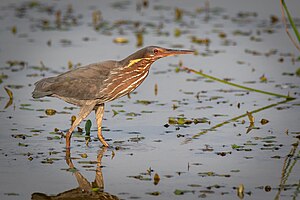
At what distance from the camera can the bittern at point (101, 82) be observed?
10945 millimetres

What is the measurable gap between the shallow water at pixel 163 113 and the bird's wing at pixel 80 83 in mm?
698

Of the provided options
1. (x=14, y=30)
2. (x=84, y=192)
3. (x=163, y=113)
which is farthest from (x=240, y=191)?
(x=14, y=30)

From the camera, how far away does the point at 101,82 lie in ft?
36.0

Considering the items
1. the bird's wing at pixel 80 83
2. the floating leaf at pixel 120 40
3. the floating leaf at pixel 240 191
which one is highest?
the floating leaf at pixel 120 40

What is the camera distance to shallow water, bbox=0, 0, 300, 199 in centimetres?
926

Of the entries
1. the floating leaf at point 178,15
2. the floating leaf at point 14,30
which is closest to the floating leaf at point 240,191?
the floating leaf at point 14,30

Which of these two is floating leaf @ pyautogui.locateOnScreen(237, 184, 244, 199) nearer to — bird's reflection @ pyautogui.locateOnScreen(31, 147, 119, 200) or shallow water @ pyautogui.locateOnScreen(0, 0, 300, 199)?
shallow water @ pyautogui.locateOnScreen(0, 0, 300, 199)

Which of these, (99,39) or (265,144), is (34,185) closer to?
(265,144)

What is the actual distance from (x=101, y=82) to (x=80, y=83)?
0.30 metres

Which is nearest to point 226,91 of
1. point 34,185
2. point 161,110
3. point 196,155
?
point 161,110

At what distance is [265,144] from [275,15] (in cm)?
1190

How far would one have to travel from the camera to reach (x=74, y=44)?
18625 mm

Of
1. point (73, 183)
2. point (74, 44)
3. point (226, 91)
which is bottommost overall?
point (73, 183)

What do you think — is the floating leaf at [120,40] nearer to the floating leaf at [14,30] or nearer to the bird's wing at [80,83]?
the floating leaf at [14,30]
